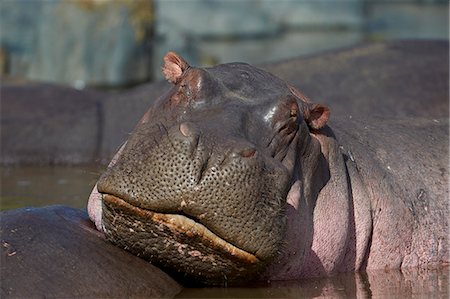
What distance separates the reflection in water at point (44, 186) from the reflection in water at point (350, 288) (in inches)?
67.2

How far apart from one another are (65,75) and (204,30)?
2784 millimetres

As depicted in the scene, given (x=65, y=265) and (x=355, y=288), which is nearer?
(x=65, y=265)

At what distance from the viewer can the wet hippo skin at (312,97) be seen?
877 cm

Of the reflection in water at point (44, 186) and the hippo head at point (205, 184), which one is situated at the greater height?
the hippo head at point (205, 184)

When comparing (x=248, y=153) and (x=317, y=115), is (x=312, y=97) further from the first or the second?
(x=248, y=153)

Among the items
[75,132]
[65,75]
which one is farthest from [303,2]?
[75,132]

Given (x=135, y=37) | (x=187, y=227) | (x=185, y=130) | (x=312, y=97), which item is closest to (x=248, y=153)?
(x=185, y=130)

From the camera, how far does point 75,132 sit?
31.0 ft

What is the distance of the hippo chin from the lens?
443 cm

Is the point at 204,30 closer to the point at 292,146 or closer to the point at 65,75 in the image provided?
the point at 65,75

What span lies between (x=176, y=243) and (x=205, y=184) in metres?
0.26

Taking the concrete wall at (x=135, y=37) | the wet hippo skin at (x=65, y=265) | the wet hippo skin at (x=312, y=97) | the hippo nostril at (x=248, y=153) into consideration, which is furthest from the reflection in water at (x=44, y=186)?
the concrete wall at (x=135, y=37)

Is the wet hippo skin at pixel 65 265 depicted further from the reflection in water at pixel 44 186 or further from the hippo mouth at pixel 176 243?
the reflection in water at pixel 44 186

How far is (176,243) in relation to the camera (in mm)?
4488
